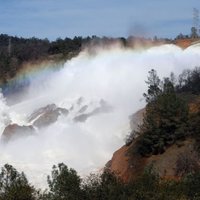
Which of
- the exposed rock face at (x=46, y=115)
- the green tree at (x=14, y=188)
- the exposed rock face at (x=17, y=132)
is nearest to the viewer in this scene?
the green tree at (x=14, y=188)

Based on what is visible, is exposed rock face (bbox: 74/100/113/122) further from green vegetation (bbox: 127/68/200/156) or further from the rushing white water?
green vegetation (bbox: 127/68/200/156)

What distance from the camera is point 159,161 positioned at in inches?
2598

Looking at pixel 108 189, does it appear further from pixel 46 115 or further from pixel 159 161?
pixel 46 115

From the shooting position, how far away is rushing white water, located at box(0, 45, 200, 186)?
81.7m

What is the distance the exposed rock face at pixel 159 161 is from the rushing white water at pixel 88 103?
5688 millimetres

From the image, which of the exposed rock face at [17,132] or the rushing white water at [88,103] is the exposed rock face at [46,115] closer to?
the rushing white water at [88,103]

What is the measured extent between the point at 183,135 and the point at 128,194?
29.2m

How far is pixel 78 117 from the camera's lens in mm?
96000

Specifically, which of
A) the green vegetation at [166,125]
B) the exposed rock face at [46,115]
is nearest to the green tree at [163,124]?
the green vegetation at [166,125]

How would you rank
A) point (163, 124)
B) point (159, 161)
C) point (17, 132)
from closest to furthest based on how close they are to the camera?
point (159, 161), point (163, 124), point (17, 132)

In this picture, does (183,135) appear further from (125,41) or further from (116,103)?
(125,41)

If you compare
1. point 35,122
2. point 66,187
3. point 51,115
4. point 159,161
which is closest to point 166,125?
point 159,161

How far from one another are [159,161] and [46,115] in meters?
36.8

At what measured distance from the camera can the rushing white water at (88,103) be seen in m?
81.7
